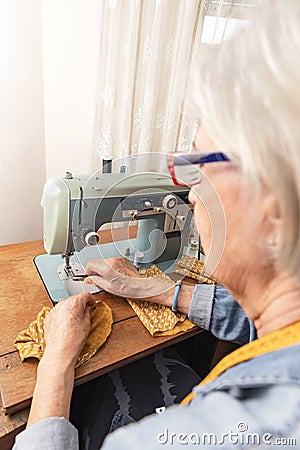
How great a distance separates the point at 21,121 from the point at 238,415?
1491 millimetres

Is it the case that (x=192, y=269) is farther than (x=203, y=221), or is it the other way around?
(x=192, y=269)

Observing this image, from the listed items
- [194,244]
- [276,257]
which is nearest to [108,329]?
[194,244]

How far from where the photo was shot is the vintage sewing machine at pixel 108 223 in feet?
2.85

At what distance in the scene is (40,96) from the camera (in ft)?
4.98

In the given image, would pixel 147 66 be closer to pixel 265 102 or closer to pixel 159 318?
pixel 159 318

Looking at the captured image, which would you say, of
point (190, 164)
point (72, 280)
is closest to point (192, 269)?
point (72, 280)

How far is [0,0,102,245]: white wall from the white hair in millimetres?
1101

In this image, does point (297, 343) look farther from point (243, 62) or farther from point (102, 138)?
point (102, 138)

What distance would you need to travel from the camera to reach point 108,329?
85cm

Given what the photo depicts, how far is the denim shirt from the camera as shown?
0.35 meters

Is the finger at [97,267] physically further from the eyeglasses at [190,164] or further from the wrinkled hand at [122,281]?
the eyeglasses at [190,164]

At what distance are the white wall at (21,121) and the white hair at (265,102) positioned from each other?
1.21m

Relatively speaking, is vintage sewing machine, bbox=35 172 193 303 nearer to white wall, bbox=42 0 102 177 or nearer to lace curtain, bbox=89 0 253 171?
lace curtain, bbox=89 0 253 171

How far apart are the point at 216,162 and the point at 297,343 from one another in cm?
26
